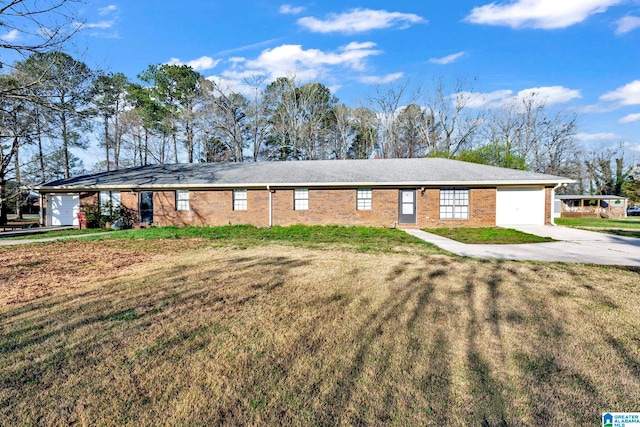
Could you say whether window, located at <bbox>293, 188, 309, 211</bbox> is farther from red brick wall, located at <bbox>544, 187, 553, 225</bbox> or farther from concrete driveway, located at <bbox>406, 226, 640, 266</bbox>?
red brick wall, located at <bbox>544, 187, 553, 225</bbox>

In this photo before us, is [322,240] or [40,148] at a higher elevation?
[40,148]

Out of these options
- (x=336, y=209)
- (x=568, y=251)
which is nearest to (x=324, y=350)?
(x=568, y=251)

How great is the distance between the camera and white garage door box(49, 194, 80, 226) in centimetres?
1711

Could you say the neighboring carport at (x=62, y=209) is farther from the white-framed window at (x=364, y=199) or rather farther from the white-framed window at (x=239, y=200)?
the white-framed window at (x=364, y=199)

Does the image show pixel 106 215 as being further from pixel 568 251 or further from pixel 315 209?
pixel 568 251

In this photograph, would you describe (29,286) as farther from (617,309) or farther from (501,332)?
(617,309)

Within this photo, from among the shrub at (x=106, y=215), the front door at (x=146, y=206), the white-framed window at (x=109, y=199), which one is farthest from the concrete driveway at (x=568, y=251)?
the white-framed window at (x=109, y=199)

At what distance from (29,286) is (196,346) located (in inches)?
167

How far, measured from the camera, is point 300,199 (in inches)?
628

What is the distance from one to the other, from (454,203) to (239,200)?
10775mm

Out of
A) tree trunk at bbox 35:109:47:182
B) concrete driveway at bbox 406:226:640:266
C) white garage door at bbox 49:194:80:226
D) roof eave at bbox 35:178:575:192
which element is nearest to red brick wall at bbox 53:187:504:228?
roof eave at bbox 35:178:575:192

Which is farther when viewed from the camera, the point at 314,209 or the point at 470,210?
the point at 314,209

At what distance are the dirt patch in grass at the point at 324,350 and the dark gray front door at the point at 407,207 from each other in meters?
9.63

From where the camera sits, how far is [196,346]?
310 cm
